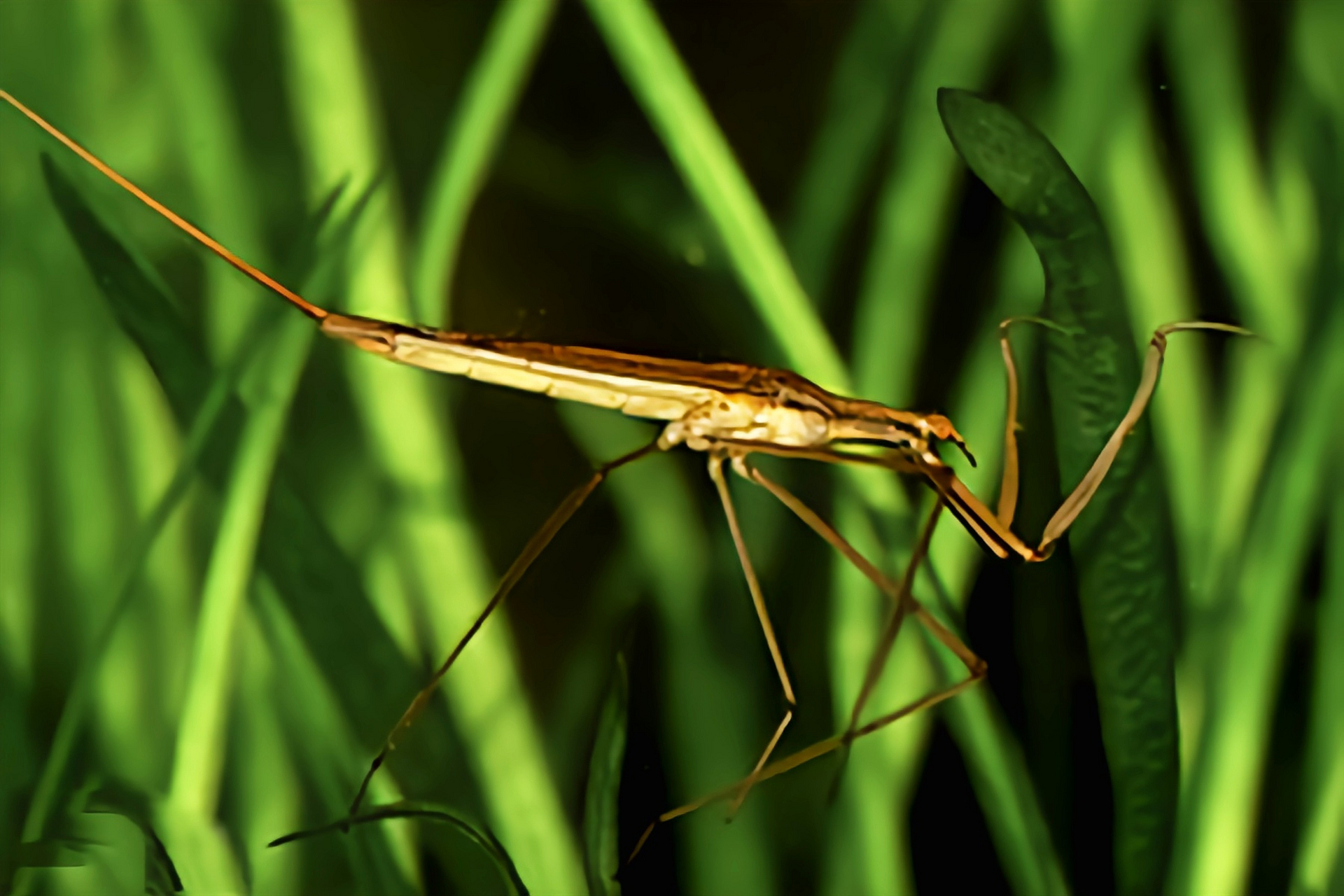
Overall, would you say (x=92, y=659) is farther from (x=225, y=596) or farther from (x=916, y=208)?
(x=916, y=208)

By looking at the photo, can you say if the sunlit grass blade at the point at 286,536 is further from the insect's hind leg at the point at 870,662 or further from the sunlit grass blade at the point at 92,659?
the insect's hind leg at the point at 870,662

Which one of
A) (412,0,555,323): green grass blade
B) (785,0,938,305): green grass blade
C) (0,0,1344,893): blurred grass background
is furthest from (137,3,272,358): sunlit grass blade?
(785,0,938,305): green grass blade

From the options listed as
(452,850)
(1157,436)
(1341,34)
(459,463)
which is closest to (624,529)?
(459,463)

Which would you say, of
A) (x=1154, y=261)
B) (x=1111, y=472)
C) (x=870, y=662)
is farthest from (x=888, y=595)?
(x=1154, y=261)

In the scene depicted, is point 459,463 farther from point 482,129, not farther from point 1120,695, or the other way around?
point 1120,695

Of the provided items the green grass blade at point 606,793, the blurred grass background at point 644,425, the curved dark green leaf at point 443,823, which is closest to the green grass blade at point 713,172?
the blurred grass background at point 644,425

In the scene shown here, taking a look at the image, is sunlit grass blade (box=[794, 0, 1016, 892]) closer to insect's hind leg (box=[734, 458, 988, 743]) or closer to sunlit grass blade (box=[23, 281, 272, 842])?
insect's hind leg (box=[734, 458, 988, 743])
